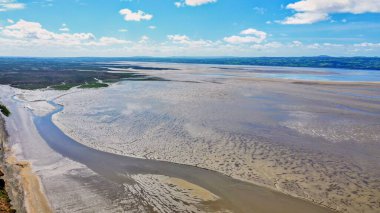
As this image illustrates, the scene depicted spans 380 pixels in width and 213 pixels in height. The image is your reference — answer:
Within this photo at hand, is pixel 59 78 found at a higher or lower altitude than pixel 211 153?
higher

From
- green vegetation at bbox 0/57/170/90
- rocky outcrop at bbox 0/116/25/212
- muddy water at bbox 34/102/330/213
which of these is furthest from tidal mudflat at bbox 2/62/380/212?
green vegetation at bbox 0/57/170/90

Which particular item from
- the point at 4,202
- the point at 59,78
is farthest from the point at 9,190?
the point at 59,78

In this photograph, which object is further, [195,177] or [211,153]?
[211,153]

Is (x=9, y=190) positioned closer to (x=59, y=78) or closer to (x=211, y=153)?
(x=211, y=153)

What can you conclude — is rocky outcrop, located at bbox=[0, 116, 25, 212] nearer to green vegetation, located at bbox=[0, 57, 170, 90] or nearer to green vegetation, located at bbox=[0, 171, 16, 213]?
green vegetation, located at bbox=[0, 171, 16, 213]

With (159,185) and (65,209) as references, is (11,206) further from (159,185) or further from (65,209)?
(159,185)

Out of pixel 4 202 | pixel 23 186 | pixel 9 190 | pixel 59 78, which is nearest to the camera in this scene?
pixel 4 202
